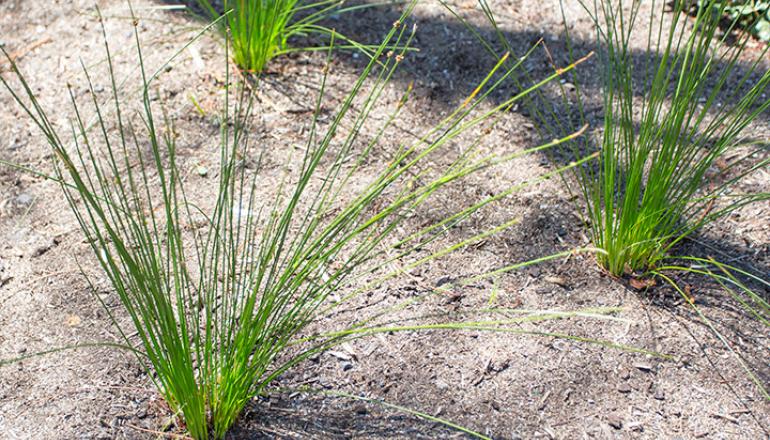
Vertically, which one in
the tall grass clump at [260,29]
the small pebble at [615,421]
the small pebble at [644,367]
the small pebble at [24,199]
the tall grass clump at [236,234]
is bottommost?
the small pebble at [615,421]

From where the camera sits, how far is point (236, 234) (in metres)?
2.05

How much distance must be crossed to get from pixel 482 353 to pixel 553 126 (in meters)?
1.07

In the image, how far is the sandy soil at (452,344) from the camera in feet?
5.95

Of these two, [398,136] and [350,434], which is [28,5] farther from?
[350,434]

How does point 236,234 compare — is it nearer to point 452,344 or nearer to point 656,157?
point 452,344

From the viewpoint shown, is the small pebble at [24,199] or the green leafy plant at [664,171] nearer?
the green leafy plant at [664,171]

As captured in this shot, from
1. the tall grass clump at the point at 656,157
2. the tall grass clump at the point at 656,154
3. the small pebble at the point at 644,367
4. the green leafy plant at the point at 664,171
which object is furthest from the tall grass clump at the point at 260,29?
the small pebble at the point at 644,367

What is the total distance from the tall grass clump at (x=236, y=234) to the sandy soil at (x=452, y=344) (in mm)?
73

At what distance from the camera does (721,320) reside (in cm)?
206

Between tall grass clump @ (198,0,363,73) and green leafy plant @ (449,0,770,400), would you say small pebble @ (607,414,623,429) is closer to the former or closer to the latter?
green leafy plant @ (449,0,770,400)

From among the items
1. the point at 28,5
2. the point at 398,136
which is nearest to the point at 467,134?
the point at 398,136

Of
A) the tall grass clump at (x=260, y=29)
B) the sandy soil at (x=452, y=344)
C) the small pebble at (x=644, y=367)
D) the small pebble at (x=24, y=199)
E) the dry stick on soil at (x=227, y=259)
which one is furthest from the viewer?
the tall grass clump at (x=260, y=29)

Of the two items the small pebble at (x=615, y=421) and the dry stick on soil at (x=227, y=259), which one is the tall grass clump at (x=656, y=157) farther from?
the small pebble at (x=615, y=421)

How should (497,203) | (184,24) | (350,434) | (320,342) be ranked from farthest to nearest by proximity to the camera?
(184,24) → (497,203) → (320,342) → (350,434)
